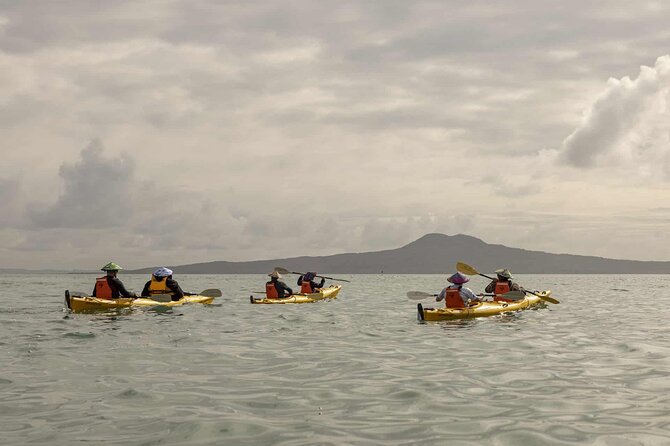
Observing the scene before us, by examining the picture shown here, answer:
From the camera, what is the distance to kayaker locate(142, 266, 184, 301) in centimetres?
2436

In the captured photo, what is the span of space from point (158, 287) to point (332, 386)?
1631cm

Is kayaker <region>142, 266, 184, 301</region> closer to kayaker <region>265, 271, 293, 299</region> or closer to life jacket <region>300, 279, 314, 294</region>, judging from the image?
kayaker <region>265, 271, 293, 299</region>

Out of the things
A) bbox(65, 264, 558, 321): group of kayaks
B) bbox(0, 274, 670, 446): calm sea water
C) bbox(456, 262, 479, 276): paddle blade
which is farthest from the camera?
bbox(456, 262, 479, 276): paddle blade

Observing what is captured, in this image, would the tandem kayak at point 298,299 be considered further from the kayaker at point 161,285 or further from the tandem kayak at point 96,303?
the tandem kayak at point 96,303

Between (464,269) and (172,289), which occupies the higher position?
(464,269)

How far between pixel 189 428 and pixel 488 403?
3842 millimetres

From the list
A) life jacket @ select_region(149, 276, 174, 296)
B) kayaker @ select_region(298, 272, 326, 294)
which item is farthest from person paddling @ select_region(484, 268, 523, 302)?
life jacket @ select_region(149, 276, 174, 296)

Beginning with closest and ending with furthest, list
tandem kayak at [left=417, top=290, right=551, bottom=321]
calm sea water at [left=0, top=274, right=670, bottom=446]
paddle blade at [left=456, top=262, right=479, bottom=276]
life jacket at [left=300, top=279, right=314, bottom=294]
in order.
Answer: calm sea water at [left=0, top=274, right=670, bottom=446]
tandem kayak at [left=417, top=290, right=551, bottom=321]
paddle blade at [left=456, top=262, right=479, bottom=276]
life jacket at [left=300, top=279, right=314, bottom=294]

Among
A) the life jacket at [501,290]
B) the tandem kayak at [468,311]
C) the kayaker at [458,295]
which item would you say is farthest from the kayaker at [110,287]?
the life jacket at [501,290]

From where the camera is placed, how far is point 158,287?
24.6 m

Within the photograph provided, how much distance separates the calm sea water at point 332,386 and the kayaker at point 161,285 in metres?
5.81

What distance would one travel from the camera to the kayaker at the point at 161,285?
24.4 m

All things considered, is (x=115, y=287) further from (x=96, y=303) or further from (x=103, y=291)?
(x=96, y=303)

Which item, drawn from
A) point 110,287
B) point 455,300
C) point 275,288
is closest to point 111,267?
point 110,287
